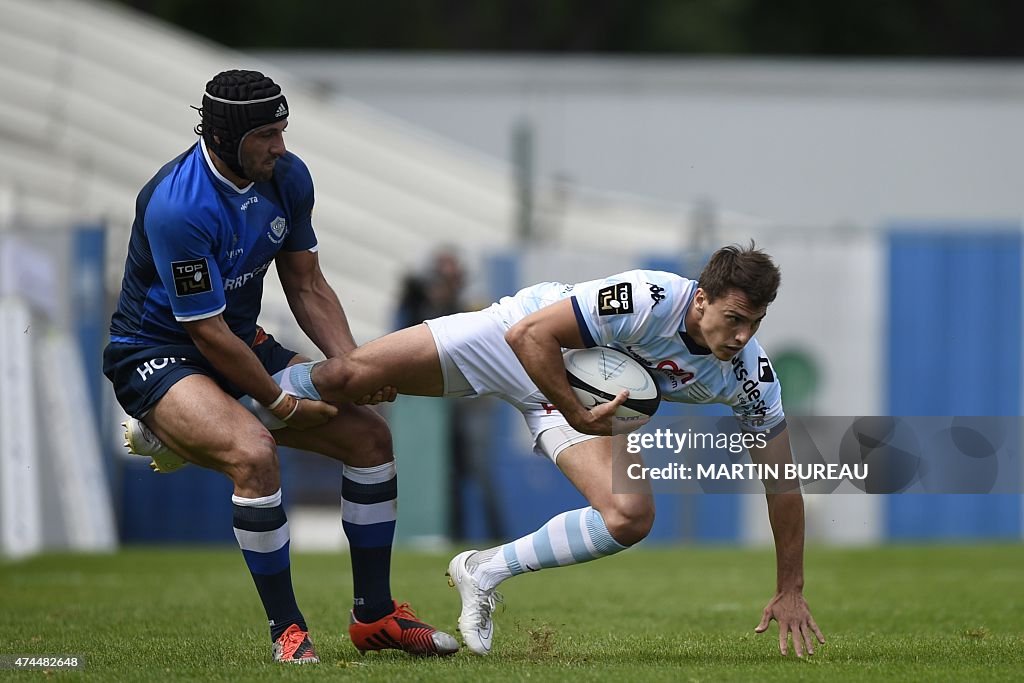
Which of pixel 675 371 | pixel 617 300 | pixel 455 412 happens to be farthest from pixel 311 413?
pixel 455 412

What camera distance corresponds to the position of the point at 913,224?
828 inches

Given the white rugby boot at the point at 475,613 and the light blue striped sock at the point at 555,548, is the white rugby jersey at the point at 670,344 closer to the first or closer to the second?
the light blue striped sock at the point at 555,548

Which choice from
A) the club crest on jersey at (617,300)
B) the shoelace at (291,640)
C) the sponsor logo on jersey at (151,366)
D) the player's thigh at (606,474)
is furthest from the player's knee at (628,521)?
the sponsor logo on jersey at (151,366)

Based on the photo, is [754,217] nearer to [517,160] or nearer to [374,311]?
[517,160]

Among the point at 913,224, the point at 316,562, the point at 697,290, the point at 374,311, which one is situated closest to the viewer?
the point at 697,290

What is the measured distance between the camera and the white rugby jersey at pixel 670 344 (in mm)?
6078

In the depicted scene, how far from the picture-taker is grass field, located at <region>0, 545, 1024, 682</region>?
19.4ft

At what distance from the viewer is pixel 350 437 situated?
21.7 ft

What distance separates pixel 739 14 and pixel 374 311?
1641 centimetres

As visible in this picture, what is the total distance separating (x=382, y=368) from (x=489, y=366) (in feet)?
1.39

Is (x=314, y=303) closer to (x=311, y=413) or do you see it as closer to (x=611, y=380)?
(x=311, y=413)

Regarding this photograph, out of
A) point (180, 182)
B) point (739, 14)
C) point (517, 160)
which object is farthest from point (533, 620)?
point (739, 14)

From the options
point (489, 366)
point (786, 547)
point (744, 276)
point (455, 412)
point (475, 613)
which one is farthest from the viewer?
point (455, 412)

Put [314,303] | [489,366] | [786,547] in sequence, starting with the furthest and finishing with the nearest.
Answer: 1. [314,303]
2. [489,366]
3. [786,547]
